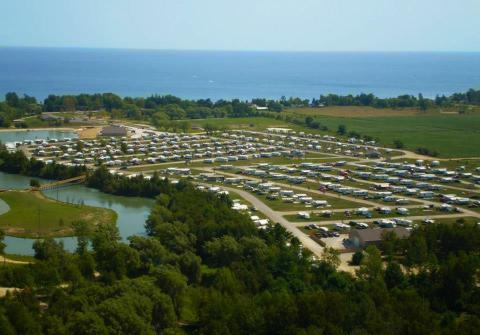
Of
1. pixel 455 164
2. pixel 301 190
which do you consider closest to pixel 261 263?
pixel 301 190

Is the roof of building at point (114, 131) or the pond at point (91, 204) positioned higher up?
the roof of building at point (114, 131)

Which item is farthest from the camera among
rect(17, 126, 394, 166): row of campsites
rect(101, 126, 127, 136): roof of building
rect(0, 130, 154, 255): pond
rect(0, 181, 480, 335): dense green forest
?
rect(101, 126, 127, 136): roof of building

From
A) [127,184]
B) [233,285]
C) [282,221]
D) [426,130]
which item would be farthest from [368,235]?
[426,130]

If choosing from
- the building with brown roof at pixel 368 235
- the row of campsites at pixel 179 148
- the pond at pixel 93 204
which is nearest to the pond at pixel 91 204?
the pond at pixel 93 204

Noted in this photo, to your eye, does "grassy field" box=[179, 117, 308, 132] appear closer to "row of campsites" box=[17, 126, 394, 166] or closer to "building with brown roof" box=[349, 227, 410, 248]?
"row of campsites" box=[17, 126, 394, 166]

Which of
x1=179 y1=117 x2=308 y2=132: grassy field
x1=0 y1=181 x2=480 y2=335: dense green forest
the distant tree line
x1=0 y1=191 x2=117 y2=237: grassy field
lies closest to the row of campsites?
the distant tree line

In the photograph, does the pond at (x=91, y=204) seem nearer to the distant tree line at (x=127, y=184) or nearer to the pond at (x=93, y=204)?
the pond at (x=93, y=204)

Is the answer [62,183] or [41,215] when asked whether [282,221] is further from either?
[62,183]
